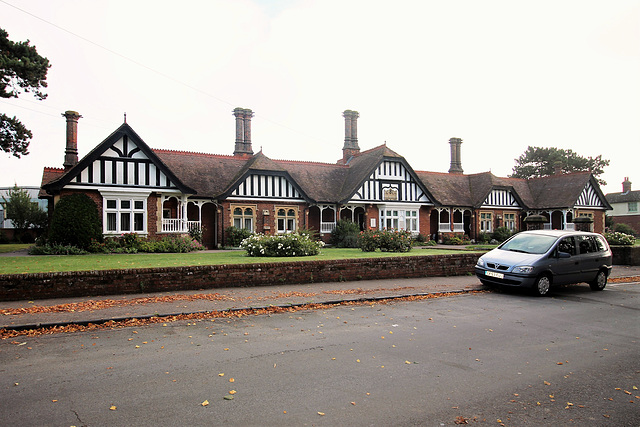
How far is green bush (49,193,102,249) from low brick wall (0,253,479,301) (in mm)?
11888

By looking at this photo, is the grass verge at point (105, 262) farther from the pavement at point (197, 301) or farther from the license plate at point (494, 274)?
the license plate at point (494, 274)

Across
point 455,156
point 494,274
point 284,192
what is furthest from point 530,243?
point 455,156

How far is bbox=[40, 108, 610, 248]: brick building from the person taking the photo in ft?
72.1

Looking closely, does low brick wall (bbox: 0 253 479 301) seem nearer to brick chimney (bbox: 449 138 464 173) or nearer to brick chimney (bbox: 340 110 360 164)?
brick chimney (bbox: 340 110 360 164)

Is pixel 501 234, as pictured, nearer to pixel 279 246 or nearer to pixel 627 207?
pixel 279 246

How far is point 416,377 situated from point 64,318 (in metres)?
6.21

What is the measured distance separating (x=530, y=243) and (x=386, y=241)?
9074mm

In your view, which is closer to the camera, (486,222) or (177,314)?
(177,314)

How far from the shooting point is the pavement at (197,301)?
755 centimetres

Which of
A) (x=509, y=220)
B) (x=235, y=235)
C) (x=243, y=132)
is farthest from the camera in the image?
(x=509, y=220)

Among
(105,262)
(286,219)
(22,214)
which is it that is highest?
(22,214)

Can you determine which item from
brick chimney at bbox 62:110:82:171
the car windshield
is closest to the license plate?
the car windshield

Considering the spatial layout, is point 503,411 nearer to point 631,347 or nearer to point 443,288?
point 631,347

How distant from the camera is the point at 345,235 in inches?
1095
